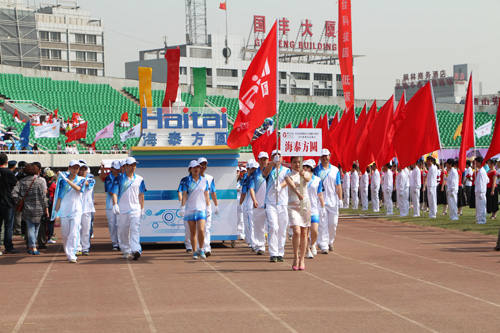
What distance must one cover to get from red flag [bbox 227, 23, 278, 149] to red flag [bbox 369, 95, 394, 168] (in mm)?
9647

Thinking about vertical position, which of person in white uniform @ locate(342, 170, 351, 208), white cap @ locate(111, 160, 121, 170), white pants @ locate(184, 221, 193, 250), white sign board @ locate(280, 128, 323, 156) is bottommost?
white pants @ locate(184, 221, 193, 250)

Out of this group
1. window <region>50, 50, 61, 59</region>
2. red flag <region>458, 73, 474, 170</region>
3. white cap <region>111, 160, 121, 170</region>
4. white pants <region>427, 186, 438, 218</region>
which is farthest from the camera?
window <region>50, 50, 61, 59</region>

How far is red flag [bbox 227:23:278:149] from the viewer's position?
13.7 meters

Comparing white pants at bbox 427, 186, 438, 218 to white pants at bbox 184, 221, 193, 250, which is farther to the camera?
white pants at bbox 427, 186, 438, 218

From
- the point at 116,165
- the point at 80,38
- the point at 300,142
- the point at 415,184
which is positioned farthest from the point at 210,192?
the point at 80,38

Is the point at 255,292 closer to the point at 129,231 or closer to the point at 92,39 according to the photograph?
the point at 129,231

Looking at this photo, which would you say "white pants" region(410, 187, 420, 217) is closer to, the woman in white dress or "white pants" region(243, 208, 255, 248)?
"white pants" region(243, 208, 255, 248)

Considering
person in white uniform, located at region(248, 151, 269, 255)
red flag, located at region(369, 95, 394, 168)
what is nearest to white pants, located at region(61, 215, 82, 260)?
person in white uniform, located at region(248, 151, 269, 255)

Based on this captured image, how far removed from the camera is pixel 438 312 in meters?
8.34

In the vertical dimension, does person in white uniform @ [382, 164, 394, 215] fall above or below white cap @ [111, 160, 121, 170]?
below

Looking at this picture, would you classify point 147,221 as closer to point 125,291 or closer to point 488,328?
point 125,291

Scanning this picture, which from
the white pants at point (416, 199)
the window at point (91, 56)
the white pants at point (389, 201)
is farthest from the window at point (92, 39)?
the white pants at point (416, 199)

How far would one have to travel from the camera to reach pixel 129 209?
542 inches

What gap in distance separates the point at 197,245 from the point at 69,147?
30571mm
